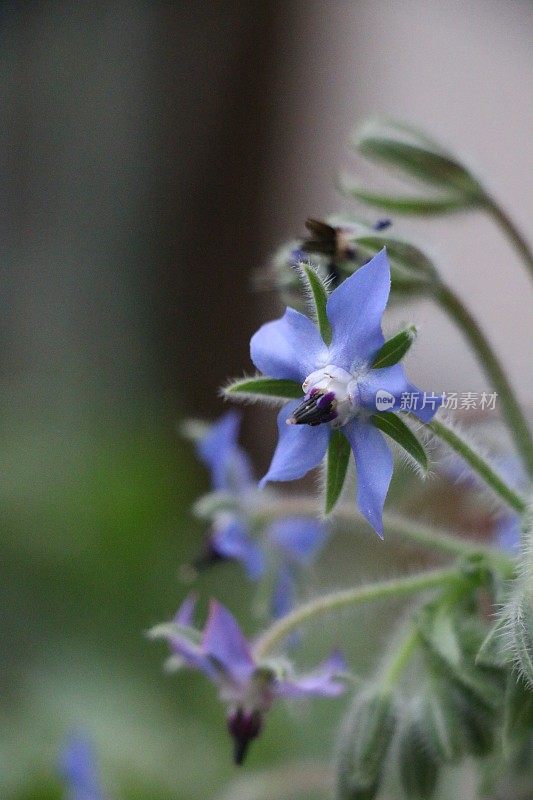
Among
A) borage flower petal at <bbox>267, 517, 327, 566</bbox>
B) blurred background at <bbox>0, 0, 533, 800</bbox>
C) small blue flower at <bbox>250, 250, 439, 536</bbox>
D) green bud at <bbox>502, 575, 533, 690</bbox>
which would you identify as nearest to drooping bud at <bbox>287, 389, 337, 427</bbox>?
small blue flower at <bbox>250, 250, 439, 536</bbox>

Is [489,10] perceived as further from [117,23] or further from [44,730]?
[44,730]

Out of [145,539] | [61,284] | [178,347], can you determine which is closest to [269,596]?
[145,539]

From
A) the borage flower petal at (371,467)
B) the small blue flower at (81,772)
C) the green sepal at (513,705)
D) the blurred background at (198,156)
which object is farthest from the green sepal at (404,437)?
the blurred background at (198,156)

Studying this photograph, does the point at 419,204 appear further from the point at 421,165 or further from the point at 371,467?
the point at 371,467

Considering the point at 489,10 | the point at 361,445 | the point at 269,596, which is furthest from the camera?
the point at 489,10

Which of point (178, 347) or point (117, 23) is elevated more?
point (117, 23)
